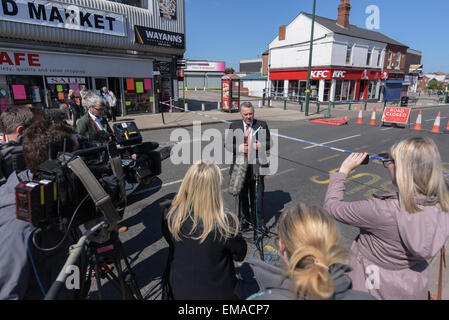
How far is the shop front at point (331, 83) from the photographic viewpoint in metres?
29.3

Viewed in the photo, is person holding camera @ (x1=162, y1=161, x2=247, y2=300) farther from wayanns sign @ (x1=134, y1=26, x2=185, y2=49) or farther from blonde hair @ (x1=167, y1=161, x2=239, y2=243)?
wayanns sign @ (x1=134, y1=26, x2=185, y2=49)

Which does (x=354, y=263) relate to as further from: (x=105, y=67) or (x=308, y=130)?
(x=105, y=67)

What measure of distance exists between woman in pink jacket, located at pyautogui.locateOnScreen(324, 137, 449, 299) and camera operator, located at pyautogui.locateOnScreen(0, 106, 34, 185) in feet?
9.68

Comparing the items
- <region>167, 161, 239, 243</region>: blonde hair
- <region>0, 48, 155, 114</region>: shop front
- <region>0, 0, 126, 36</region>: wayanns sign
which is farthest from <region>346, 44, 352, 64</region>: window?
<region>167, 161, 239, 243</region>: blonde hair

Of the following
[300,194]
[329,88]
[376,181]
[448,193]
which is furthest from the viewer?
[329,88]

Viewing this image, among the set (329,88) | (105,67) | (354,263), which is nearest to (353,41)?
(329,88)

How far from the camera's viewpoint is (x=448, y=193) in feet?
5.52

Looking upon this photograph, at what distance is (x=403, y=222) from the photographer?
163cm

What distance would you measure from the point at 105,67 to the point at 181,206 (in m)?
14.8

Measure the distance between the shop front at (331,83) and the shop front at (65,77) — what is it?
640 inches

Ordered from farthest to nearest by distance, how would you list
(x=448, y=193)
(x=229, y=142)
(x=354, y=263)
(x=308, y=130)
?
(x=308, y=130)
(x=229, y=142)
(x=354, y=263)
(x=448, y=193)

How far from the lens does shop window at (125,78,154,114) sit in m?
15.8

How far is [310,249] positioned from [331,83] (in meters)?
31.3

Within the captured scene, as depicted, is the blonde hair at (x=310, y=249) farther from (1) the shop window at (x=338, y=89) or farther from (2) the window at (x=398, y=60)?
(2) the window at (x=398, y=60)
